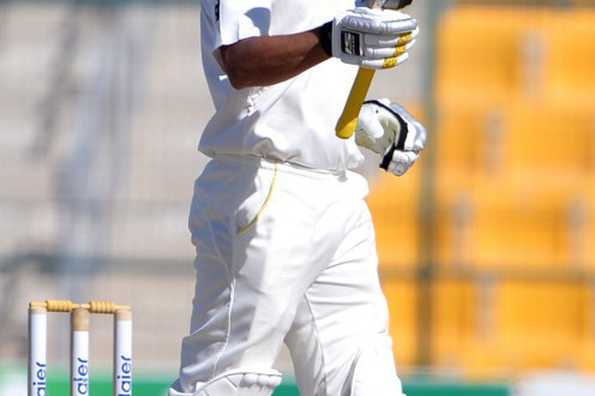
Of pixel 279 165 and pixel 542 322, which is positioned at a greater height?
pixel 279 165

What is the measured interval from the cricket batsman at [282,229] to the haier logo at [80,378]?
7.7 inches

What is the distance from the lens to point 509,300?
9.37 metres

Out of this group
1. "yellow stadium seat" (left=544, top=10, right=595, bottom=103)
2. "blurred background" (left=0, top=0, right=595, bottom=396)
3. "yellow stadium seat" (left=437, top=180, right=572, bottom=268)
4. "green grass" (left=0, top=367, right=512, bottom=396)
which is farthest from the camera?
"yellow stadium seat" (left=544, top=10, right=595, bottom=103)

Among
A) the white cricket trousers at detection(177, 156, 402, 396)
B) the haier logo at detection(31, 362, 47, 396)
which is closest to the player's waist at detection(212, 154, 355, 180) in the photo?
the white cricket trousers at detection(177, 156, 402, 396)

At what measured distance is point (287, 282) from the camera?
365 centimetres

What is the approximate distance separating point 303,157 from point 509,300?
584cm

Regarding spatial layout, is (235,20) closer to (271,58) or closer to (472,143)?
(271,58)

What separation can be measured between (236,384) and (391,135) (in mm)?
653

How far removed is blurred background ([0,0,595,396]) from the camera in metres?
8.60

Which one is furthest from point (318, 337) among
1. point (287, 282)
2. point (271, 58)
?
point (271, 58)

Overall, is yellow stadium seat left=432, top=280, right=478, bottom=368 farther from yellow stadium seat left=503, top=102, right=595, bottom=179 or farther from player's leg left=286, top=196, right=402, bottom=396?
player's leg left=286, top=196, right=402, bottom=396

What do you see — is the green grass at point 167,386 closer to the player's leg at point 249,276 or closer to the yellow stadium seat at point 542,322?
the yellow stadium seat at point 542,322

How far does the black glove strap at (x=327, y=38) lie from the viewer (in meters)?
3.42

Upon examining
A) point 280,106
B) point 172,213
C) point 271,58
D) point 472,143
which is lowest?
point 172,213
